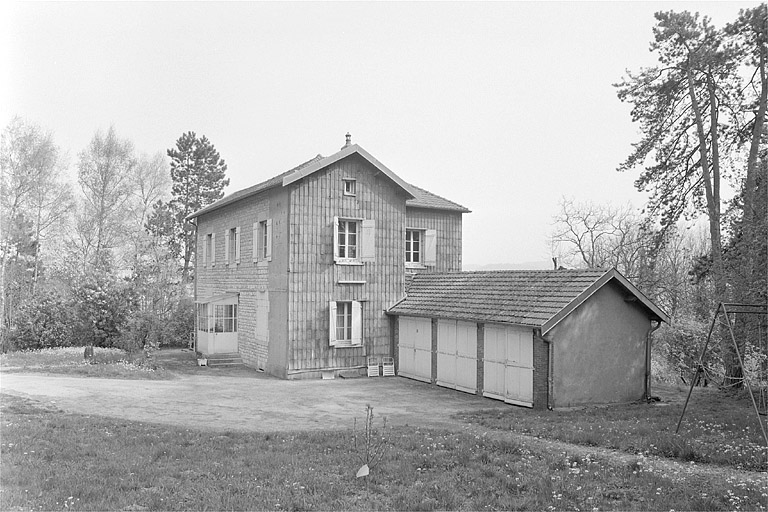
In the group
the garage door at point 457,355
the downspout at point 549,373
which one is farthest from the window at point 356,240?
the downspout at point 549,373

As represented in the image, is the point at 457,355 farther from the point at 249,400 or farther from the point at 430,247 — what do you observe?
the point at 430,247

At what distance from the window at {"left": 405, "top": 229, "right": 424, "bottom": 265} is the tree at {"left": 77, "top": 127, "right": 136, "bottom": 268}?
2004 centimetres

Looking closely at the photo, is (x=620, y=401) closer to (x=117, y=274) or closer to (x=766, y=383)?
(x=766, y=383)

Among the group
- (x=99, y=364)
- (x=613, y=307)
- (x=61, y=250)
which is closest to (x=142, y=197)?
(x=61, y=250)

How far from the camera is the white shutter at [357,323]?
22.4 metres

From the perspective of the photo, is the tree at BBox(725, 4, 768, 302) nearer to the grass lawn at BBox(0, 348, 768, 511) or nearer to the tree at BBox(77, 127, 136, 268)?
the grass lawn at BBox(0, 348, 768, 511)

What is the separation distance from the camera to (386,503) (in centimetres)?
843

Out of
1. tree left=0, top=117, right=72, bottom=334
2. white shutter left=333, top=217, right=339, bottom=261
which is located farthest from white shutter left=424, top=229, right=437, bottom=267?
tree left=0, top=117, right=72, bottom=334

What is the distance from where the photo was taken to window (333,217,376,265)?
22578 mm

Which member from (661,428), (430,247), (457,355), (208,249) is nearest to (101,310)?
(208,249)

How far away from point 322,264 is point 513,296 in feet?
22.3

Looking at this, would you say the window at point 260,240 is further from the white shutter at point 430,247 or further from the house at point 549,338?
the house at point 549,338

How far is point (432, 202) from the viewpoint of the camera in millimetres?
26766

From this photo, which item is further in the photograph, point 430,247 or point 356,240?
point 430,247
